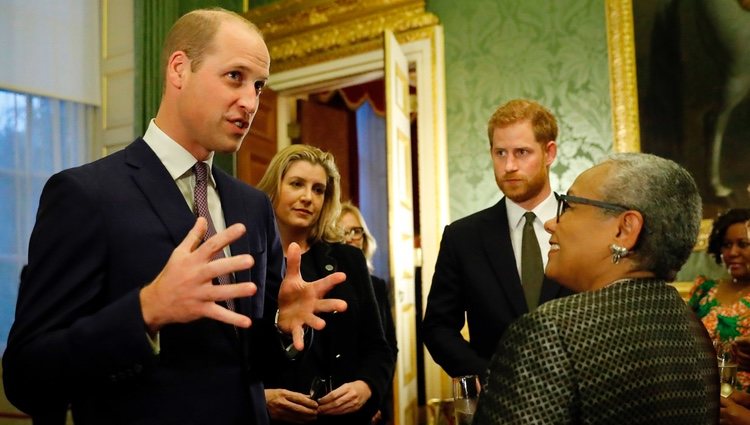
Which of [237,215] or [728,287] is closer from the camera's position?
[237,215]

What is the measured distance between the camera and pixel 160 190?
4.29 feet

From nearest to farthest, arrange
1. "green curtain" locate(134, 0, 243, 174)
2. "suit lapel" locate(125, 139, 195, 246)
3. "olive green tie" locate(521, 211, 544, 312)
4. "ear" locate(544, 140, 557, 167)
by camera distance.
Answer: "suit lapel" locate(125, 139, 195, 246)
"olive green tie" locate(521, 211, 544, 312)
"ear" locate(544, 140, 557, 167)
"green curtain" locate(134, 0, 243, 174)

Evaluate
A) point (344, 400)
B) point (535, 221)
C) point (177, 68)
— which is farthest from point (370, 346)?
point (177, 68)

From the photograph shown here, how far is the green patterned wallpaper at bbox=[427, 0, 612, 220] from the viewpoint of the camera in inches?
165

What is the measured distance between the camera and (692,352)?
1.21 metres

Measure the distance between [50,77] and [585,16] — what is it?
3.96 m

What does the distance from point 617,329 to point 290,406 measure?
1.24 m

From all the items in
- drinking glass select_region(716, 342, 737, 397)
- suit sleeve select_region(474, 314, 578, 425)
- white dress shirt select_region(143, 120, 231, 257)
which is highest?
white dress shirt select_region(143, 120, 231, 257)

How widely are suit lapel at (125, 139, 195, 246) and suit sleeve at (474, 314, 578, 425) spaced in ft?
2.12

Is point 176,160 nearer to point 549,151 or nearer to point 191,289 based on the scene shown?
point 191,289

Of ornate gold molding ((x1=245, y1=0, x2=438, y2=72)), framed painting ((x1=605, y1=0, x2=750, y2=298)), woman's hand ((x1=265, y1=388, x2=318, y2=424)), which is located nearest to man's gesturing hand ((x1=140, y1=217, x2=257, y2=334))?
woman's hand ((x1=265, y1=388, x2=318, y2=424))

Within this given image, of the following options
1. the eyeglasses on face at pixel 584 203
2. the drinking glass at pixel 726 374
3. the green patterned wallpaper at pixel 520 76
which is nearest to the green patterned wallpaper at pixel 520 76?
the green patterned wallpaper at pixel 520 76

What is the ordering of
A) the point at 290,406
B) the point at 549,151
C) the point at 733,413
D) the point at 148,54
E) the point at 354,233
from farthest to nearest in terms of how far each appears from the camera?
the point at 148,54 < the point at 354,233 < the point at 549,151 < the point at 290,406 < the point at 733,413

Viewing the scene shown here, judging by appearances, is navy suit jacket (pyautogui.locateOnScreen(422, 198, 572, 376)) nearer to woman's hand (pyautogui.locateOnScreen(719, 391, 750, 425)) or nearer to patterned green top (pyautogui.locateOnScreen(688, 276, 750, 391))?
woman's hand (pyautogui.locateOnScreen(719, 391, 750, 425))
